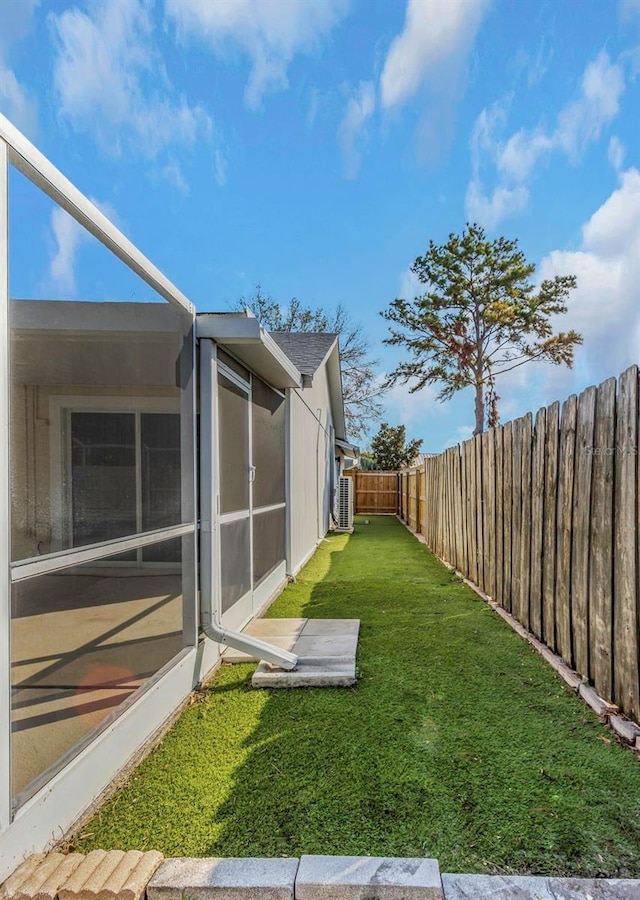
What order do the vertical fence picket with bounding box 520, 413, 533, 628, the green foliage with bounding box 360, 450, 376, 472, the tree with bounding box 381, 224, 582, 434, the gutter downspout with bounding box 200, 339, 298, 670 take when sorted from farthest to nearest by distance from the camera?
the green foliage with bounding box 360, 450, 376, 472 → the tree with bounding box 381, 224, 582, 434 → the vertical fence picket with bounding box 520, 413, 533, 628 → the gutter downspout with bounding box 200, 339, 298, 670

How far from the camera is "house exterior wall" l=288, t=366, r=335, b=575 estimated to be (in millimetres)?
7195

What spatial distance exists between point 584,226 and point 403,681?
1306 centimetres

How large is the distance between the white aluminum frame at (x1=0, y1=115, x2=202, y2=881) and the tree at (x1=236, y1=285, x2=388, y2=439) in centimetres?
2192

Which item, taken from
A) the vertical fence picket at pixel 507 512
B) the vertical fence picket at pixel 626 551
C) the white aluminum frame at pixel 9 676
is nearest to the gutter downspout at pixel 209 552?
the white aluminum frame at pixel 9 676

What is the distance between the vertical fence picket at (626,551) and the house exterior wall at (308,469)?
4.65 m

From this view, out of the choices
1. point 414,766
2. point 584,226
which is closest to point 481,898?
point 414,766

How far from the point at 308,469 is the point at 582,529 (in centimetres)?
624

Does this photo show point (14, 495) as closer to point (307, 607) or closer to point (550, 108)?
point (307, 607)

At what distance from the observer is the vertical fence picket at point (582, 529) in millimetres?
3125

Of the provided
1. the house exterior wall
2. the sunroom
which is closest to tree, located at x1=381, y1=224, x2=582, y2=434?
the house exterior wall

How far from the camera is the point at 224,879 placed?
5.47 ft

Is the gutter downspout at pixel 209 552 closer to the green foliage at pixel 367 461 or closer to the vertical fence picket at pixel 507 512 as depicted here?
the vertical fence picket at pixel 507 512

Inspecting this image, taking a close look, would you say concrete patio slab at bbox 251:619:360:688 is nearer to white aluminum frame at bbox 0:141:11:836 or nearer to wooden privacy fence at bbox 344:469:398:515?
white aluminum frame at bbox 0:141:11:836

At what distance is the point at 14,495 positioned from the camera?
171cm
